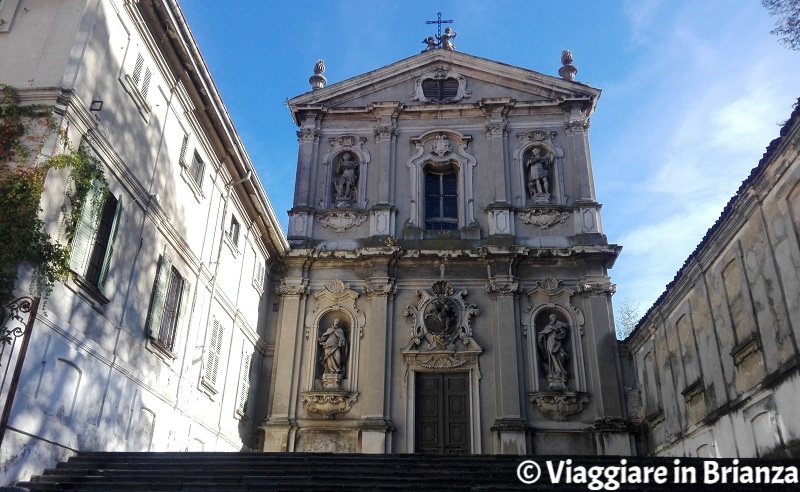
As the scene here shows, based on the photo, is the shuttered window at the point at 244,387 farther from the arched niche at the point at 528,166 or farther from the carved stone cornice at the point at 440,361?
the arched niche at the point at 528,166

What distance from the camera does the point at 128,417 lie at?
11633mm

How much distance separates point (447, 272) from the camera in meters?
19.3

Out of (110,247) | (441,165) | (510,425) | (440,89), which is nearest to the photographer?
(110,247)

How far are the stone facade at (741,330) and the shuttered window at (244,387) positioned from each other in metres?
10.3

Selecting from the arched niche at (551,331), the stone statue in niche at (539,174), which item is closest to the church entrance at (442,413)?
the arched niche at (551,331)

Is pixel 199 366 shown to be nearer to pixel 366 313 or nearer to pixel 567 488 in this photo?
pixel 366 313

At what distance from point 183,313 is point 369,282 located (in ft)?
21.1

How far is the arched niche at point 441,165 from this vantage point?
803 inches

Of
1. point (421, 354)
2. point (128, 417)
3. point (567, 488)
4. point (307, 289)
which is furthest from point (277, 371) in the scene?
point (567, 488)

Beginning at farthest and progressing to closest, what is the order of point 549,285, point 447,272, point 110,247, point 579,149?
point 579,149 → point 447,272 → point 549,285 → point 110,247

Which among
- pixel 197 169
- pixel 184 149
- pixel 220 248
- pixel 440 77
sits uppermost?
pixel 440 77

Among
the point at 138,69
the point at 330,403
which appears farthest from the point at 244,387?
the point at 138,69

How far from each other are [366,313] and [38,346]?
10.6 m

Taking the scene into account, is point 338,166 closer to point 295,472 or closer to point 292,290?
point 292,290
